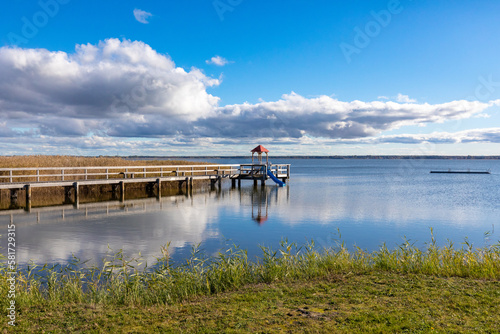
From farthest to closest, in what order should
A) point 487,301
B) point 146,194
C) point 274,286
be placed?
point 146,194 → point 274,286 → point 487,301

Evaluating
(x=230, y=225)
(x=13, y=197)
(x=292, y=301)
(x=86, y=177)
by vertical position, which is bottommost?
(x=230, y=225)

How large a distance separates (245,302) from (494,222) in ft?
63.1

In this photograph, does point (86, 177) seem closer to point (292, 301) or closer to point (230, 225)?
point (230, 225)

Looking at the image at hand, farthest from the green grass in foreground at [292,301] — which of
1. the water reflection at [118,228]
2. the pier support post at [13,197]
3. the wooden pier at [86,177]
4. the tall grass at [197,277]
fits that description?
the wooden pier at [86,177]

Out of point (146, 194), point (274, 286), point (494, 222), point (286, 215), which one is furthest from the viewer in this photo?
point (146, 194)

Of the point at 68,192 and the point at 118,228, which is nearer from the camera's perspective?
the point at 118,228

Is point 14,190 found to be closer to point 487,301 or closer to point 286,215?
point 286,215

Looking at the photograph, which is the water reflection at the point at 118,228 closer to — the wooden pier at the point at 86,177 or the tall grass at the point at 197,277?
the tall grass at the point at 197,277

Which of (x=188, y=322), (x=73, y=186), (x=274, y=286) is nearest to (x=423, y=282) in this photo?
(x=274, y=286)

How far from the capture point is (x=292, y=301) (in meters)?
6.69

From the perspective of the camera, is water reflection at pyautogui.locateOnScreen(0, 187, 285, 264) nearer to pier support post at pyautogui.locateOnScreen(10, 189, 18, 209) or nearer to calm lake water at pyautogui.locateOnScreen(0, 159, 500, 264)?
calm lake water at pyautogui.locateOnScreen(0, 159, 500, 264)

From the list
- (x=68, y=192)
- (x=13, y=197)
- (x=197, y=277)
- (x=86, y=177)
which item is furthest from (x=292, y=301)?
(x=68, y=192)

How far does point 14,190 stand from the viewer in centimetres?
2603

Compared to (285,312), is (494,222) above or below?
below
